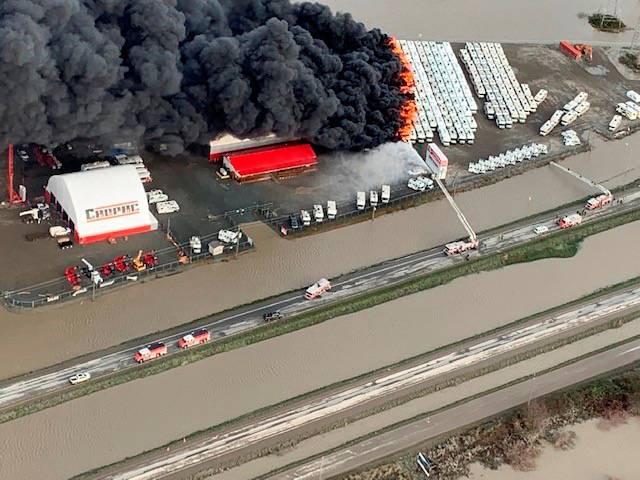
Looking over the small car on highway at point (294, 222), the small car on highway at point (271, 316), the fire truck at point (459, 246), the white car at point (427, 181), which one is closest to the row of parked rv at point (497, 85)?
the white car at point (427, 181)

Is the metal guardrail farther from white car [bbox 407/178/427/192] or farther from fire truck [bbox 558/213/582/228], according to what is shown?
fire truck [bbox 558/213/582/228]

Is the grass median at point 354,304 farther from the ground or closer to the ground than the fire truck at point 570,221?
closer to the ground

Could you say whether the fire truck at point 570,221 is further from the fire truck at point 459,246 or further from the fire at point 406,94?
the fire at point 406,94

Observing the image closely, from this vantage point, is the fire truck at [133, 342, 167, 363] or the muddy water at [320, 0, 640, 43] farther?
the muddy water at [320, 0, 640, 43]

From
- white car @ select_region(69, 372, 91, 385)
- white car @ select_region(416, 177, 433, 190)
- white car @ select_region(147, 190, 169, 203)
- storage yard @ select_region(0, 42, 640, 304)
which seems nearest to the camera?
white car @ select_region(69, 372, 91, 385)

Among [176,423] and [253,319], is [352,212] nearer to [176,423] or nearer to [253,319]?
[253,319]

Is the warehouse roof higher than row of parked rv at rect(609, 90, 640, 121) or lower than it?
lower

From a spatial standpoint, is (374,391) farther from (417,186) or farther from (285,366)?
(417,186)

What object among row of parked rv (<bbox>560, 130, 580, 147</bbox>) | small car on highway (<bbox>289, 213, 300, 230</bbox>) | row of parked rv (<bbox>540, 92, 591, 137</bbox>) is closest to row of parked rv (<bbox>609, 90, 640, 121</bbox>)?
row of parked rv (<bbox>540, 92, 591, 137</bbox>)
